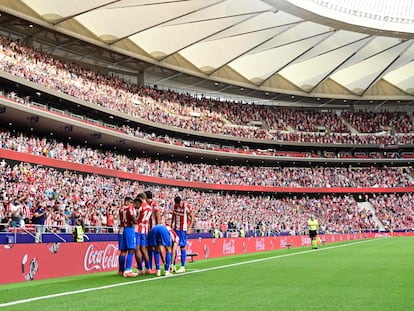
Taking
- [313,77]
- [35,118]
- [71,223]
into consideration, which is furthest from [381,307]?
[313,77]

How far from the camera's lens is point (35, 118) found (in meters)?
37.8

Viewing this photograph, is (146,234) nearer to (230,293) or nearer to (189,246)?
(230,293)

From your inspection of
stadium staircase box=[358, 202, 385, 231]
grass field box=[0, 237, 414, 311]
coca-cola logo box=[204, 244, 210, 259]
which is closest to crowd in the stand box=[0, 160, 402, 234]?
stadium staircase box=[358, 202, 385, 231]

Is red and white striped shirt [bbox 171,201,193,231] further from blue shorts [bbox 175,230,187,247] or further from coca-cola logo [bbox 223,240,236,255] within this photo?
coca-cola logo [bbox 223,240,236,255]

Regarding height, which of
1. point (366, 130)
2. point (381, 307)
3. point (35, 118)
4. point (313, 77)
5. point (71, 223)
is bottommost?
point (381, 307)

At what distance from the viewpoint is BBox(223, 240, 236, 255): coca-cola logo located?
28.6m

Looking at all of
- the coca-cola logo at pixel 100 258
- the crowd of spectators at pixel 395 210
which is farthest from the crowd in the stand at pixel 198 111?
the coca-cola logo at pixel 100 258

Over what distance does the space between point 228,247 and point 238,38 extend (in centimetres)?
2674

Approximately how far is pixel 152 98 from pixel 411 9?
84.1 feet

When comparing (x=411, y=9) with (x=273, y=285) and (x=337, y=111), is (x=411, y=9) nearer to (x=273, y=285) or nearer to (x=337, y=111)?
(x=337, y=111)

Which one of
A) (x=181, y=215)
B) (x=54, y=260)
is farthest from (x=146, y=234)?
(x=54, y=260)

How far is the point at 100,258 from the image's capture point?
→ 1719 centimetres

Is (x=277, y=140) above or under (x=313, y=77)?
under

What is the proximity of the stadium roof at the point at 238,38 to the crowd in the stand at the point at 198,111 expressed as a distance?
100 inches
